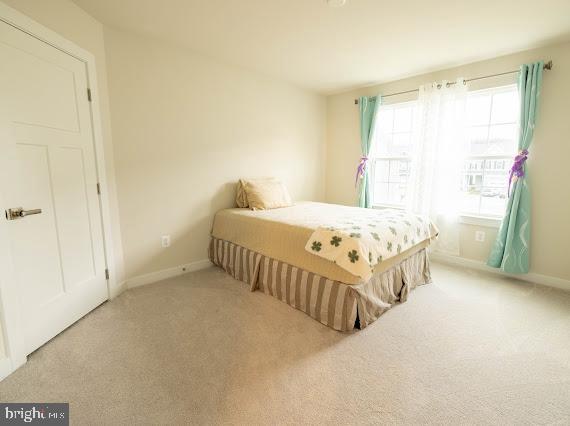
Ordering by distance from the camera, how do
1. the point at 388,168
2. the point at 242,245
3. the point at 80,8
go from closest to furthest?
the point at 80,8 → the point at 242,245 → the point at 388,168

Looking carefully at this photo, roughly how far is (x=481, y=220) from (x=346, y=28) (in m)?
2.51

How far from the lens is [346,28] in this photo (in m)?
2.27

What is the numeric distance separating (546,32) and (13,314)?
446 cm

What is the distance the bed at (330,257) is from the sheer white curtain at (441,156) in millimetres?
715

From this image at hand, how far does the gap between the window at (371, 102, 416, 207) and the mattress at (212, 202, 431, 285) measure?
1318mm

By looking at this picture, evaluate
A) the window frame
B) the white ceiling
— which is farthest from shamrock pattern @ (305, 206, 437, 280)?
the white ceiling

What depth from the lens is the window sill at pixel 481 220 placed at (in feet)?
9.68

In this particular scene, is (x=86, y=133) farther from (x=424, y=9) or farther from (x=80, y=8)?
(x=424, y=9)

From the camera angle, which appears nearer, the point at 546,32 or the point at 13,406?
the point at 13,406

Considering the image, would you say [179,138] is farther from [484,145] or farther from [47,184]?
[484,145]

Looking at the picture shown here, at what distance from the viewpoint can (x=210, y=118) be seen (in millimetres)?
2994

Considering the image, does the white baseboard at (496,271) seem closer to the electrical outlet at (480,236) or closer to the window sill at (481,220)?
the electrical outlet at (480,236)

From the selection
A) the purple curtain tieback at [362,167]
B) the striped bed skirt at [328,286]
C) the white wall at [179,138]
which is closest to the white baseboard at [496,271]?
the striped bed skirt at [328,286]

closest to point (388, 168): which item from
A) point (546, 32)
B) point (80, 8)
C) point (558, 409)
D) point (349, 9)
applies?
point (546, 32)
